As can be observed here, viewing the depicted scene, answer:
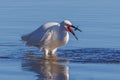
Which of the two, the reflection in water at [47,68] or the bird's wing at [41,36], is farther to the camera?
the bird's wing at [41,36]

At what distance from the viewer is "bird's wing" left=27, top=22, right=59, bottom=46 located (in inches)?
594

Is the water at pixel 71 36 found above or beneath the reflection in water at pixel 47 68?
above

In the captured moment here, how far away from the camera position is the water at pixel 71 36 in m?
13.8

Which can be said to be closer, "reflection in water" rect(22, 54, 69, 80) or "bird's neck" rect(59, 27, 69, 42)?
"reflection in water" rect(22, 54, 69, 80)

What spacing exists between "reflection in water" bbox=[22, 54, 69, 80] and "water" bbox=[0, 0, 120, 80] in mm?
19

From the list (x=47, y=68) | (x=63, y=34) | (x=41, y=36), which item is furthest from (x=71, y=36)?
(x=47, y=68)

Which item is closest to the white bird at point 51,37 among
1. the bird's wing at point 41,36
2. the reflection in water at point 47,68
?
the bird's wing at point 41,36

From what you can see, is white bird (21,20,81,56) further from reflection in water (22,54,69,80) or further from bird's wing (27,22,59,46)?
reflection in water (22,54,69,80)

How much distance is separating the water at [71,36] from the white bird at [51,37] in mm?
268

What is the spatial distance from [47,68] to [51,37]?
2.13 metres

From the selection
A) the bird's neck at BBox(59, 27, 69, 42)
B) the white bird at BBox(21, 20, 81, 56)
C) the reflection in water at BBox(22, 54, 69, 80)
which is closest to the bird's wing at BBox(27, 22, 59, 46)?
the white bird at BBox(21, 20, 81, 56)

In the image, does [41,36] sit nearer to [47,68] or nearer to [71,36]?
[47,68]

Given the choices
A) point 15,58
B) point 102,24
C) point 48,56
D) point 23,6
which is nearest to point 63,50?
point 48,56

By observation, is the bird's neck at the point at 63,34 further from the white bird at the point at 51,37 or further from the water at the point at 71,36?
the water at the point at 71,36
